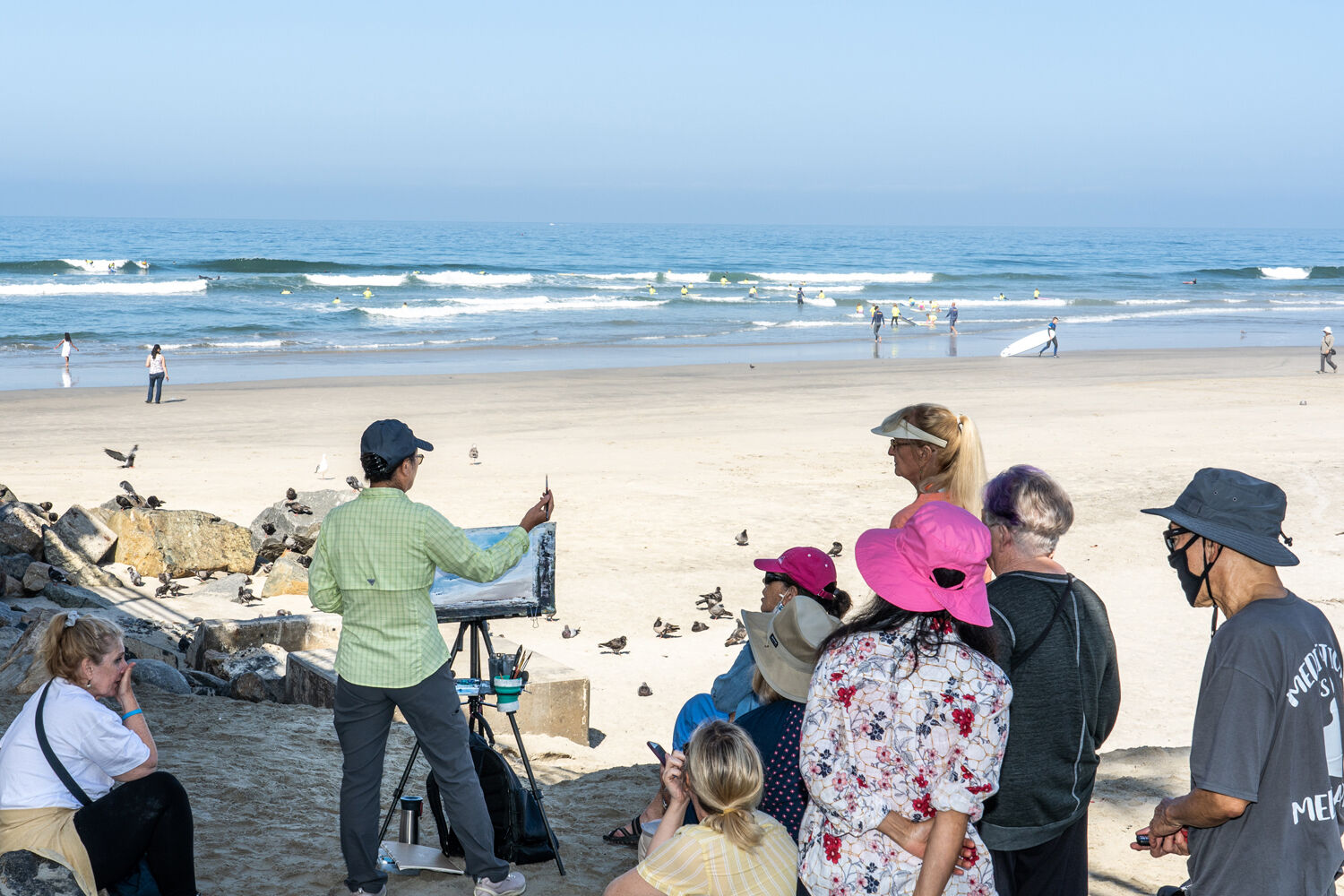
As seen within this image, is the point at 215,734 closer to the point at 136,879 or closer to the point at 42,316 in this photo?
the point at 136,879

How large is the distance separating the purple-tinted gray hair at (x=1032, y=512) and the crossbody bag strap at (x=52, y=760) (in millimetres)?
2905

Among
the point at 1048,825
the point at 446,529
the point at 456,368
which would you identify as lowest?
the point at 456,368

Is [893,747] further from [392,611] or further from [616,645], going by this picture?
[616,645]

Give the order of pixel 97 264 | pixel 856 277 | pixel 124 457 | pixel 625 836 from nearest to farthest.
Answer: pixel 625 836, pixel 124 457, pixel 97 264, pixel 856 277

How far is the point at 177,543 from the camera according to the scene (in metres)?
10.1

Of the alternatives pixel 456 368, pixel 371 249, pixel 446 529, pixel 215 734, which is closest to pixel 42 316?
pixel 456 368

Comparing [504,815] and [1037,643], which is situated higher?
[1037,643]

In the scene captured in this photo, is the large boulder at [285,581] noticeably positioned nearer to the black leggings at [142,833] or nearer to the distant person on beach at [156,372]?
the black leggings at [142,833]

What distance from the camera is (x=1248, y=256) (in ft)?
331

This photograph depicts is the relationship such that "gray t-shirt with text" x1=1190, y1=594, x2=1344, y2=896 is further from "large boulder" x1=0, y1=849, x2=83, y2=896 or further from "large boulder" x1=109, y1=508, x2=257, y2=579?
"large boulder" x1=109, y1=508, x2=257, y2=579

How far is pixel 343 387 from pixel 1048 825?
70.0 feet

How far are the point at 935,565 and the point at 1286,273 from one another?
82.8 m

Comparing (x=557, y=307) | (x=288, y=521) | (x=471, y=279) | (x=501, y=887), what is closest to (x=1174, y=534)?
(x=501, y=887)

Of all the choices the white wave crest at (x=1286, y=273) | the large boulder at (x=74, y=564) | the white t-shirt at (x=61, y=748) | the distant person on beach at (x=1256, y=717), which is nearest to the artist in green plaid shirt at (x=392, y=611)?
the white t-shirt at (x=61, y=748)
